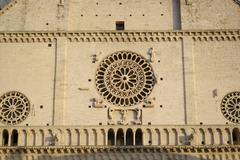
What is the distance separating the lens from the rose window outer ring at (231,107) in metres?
17.4

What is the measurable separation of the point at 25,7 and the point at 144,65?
4717 millimetres

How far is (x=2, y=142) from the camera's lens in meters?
17.0

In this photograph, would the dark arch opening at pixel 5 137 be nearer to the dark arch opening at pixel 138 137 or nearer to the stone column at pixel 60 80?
the stone column at pixel 60 80

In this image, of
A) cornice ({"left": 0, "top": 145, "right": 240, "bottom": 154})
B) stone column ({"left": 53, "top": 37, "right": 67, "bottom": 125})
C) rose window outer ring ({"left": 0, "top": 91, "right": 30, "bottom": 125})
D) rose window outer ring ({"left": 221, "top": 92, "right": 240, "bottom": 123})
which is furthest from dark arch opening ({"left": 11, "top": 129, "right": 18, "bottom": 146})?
rose window outer ring ({"left": 221, "top": 92, "right": 240, "bottom": 123})

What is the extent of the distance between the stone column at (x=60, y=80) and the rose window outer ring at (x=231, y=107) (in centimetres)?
514

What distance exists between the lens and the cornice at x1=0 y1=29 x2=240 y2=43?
60.5ft

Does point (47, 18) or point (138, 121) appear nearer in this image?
point (138, 121)

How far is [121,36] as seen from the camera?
18.5 metres

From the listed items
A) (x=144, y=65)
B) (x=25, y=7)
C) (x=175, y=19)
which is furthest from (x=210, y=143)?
(x=25, y=7)

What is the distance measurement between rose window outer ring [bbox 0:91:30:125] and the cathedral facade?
1.3 inches

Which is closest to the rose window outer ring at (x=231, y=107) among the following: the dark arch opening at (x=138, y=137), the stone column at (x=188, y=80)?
the stone column at (x=188, y=80)

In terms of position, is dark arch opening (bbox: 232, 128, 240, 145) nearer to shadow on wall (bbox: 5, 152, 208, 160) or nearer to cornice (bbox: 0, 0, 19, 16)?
shadow on wall (bbox: 5, 152, 208, 160)

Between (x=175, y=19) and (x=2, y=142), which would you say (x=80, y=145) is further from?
(x=175, y=19)

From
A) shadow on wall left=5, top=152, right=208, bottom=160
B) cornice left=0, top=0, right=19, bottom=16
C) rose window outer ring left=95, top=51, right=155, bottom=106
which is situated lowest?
shadow on wall left=5, top=152, right=208, bottom=160
